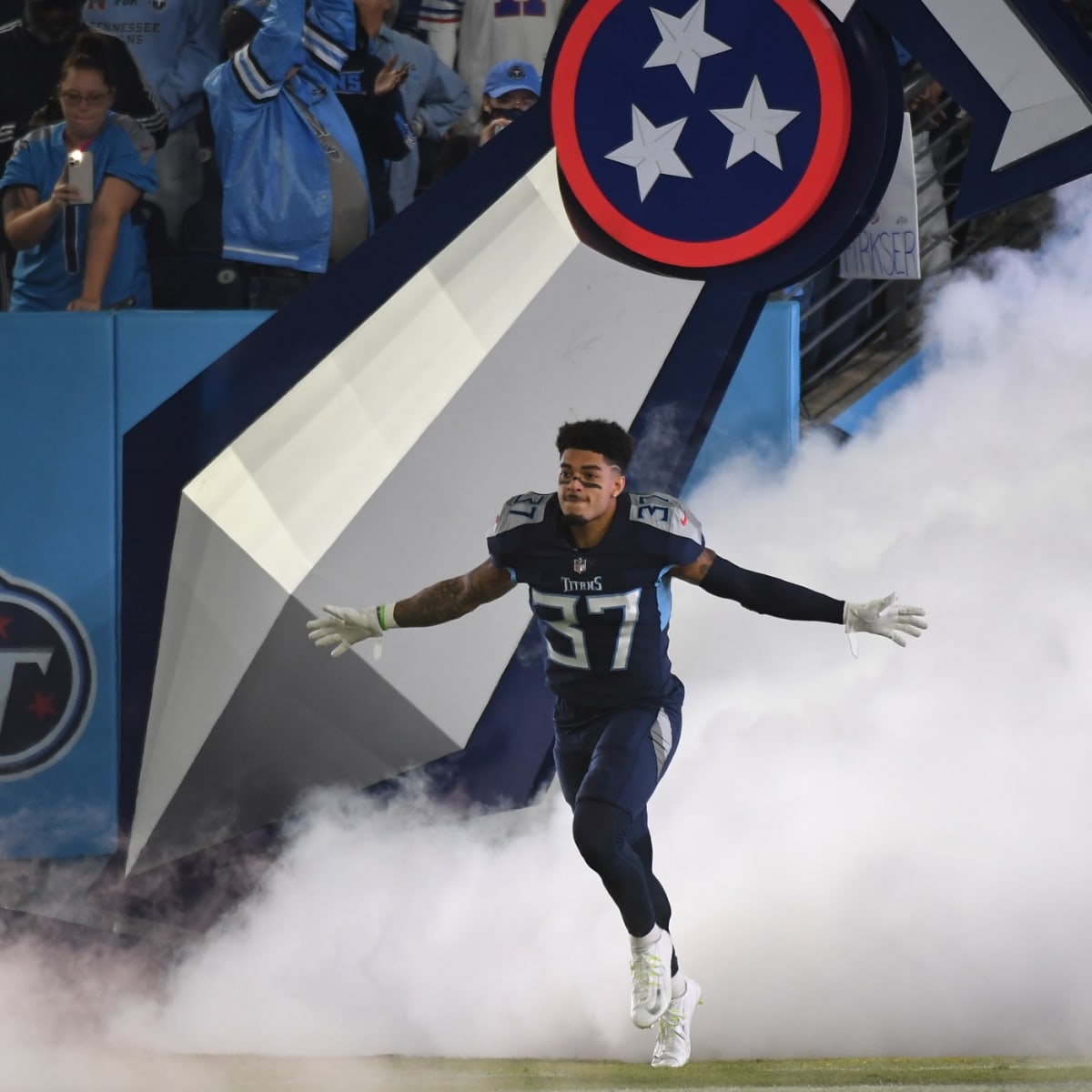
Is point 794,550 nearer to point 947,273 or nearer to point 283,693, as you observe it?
point 947,273

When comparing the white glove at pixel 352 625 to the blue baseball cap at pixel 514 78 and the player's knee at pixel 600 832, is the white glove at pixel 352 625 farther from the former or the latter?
the blue baseball cap at pixel 514 78

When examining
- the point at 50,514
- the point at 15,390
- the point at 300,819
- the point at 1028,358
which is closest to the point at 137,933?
the point at 300,819

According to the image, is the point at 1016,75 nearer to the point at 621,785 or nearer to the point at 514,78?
the point at 514,78

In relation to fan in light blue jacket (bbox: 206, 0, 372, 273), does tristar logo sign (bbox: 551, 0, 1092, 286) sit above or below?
below

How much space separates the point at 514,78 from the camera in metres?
4.84

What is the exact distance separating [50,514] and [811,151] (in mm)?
2695

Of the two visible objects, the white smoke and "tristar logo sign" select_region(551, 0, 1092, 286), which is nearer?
"tristar logo sign" select_region(551, 0, 1092, 286)

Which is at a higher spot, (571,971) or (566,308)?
(566,308)

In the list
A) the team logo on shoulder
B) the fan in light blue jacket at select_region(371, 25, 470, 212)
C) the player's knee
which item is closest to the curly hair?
the team logo on shoulder

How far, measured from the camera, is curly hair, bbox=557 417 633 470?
3.94 metres

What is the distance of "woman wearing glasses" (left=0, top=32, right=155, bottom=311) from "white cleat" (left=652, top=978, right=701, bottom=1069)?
9.37 ft

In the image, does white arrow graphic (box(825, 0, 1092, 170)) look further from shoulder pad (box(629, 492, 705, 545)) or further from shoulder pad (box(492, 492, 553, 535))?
shoulder pad (box(492, 492, 553, 535))

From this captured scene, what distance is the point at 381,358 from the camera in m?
4.61

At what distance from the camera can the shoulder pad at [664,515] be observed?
3947 millimetres
